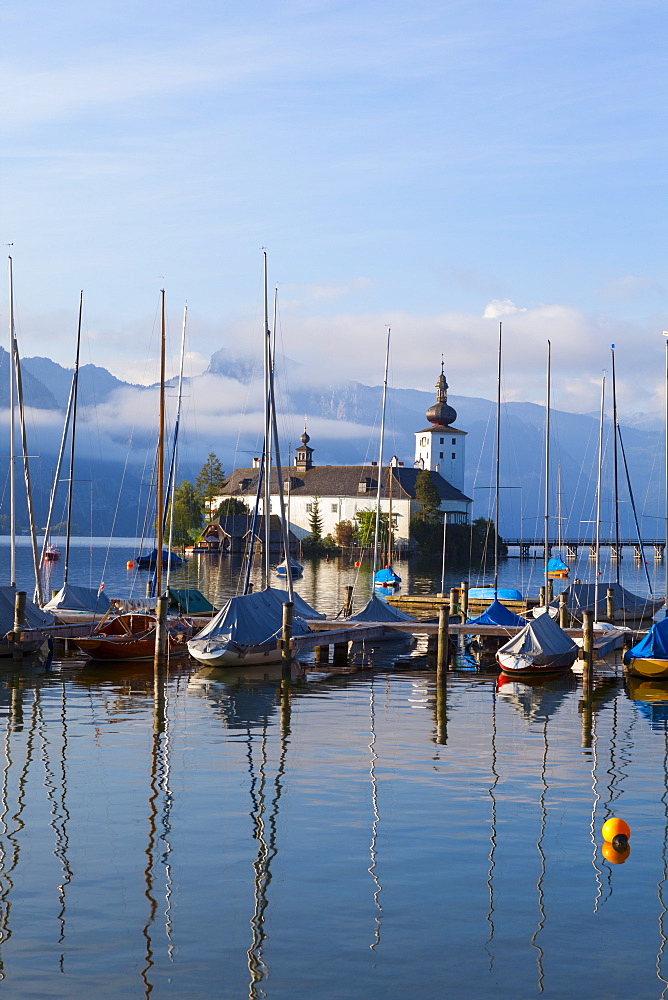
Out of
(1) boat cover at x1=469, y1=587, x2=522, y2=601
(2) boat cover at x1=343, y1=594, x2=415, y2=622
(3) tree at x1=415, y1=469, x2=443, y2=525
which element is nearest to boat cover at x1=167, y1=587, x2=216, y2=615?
(2) boat cover at x1=343, y1=594, x2=415, y2=622

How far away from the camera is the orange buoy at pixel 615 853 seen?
18.9 metres

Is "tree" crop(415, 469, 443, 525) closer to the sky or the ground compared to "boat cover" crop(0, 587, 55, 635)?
closer to the sky

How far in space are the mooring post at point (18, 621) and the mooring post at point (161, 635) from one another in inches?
209

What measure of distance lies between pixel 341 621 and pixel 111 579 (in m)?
60.1

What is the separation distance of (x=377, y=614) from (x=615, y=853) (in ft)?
99.7

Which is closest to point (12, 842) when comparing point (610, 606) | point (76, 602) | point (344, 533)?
point (76, 602)

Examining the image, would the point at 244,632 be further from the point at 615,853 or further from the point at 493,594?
the point at 493,594

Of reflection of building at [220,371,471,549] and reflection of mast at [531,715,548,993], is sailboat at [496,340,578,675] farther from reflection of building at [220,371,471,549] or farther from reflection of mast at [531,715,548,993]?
reflection of building at [220,371,471,549]

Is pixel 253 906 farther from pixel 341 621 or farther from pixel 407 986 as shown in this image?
pixel 341 621

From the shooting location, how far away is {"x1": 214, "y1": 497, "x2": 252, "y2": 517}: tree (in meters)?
172

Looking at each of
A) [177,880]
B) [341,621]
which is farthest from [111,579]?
[177,880]

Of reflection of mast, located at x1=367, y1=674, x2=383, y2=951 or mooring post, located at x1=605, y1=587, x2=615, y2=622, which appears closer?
reflection of mast, located at x1=367, y1=674, x2=383, y2=951

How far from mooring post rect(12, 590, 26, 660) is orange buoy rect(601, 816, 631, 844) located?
26.6 m

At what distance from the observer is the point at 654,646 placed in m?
38.6
